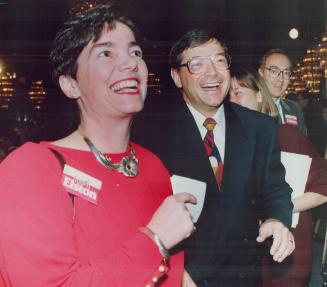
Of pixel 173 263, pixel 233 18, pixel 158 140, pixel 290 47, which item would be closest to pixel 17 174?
pixel 173 263

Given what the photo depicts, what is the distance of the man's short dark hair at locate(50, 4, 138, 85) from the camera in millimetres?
983

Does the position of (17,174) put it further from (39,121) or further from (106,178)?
(39,121)

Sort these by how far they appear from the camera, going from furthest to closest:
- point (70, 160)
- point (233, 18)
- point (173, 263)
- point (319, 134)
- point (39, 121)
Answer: point (319, 134)
point (233, 18)
point (39, 121)
point (173, 263)
point (70, 160)

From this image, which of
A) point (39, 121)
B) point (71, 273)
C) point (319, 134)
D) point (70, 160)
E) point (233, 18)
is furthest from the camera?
point (319, 134)

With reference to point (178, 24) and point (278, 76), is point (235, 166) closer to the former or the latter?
point (278, 76)

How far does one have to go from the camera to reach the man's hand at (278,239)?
1.12 m

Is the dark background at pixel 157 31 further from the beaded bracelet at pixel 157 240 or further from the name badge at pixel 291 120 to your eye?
the beaded bracelet at pixel 157 240

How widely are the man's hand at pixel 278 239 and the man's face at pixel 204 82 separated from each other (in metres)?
0.47

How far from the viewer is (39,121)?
1.31 m

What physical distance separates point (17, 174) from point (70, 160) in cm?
15

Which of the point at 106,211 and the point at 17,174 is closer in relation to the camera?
the point at 17,174

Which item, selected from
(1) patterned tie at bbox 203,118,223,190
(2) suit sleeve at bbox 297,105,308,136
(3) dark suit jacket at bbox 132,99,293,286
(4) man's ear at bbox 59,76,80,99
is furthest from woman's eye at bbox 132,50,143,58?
(2) suit sleeve at bbox 297,105,308,136

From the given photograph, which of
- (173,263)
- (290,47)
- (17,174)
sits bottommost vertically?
(173,263)

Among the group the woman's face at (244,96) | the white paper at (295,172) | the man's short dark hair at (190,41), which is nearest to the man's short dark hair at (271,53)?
the woman's face at (244,96)
